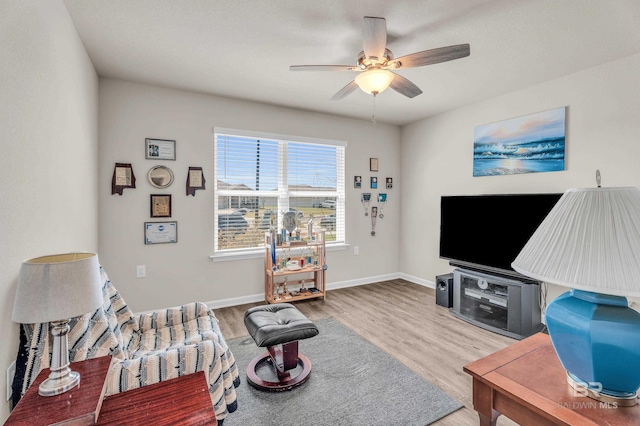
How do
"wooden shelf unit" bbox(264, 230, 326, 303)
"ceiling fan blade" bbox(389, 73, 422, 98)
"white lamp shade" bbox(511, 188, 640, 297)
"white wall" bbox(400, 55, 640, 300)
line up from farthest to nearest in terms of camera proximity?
"wooden shelf unit" bbox(264, 230, 326, 303) → "white wall" bbox(400, 55, 640, 300) → "ceiling fan blade" bbox(389, 73, 422, 98) → "white lamp shade" bbox(511, 188, 640, 297)

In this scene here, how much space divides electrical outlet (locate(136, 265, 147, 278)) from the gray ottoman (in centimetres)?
164

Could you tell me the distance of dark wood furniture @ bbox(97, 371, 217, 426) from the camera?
1045 millimetres

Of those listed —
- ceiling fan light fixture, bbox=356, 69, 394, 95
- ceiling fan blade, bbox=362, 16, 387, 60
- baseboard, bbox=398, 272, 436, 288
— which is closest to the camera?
ceiling fan blade, bbox=362, 16, 387, 60

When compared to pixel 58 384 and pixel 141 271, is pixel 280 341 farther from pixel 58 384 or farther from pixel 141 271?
pixel 141 271

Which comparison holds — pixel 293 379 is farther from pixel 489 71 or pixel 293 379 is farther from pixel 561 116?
pixel 561 116

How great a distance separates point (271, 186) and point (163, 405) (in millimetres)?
3068

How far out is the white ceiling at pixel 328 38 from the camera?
1.97 meters

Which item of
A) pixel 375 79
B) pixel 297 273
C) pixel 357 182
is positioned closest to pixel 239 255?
pixel 297 273

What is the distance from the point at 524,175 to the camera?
3371 mm

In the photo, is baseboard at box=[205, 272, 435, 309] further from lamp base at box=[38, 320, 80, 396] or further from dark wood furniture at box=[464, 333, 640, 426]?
dark wood furniture at box=[464, 333, 640, 426]

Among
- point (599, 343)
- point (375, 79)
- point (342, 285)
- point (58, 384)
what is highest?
point (375, 79)

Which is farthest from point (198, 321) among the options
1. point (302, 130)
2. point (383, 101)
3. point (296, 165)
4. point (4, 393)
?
point (383, 101)

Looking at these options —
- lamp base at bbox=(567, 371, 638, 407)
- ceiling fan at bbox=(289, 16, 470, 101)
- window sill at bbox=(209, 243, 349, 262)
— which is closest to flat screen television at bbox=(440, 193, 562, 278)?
ceiling fan at bbox=(289, 16, 470, 101)

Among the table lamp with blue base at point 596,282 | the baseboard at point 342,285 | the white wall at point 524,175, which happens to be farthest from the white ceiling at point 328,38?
the baseboard at point 342,285
